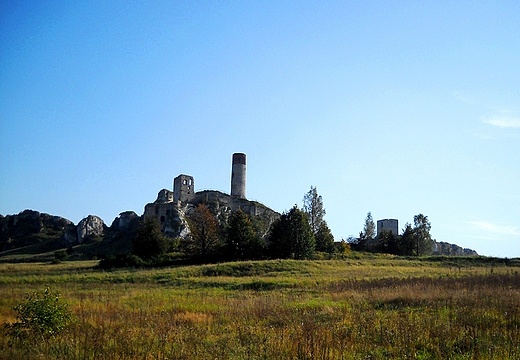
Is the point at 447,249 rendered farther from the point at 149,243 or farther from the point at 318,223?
the point at 149,243

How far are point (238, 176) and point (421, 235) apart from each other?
35323 mm

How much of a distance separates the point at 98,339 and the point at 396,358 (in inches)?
236

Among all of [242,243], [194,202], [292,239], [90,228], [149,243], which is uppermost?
[194,202]

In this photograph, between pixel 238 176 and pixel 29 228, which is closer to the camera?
pixel 238 176

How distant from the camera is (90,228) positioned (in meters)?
92.4

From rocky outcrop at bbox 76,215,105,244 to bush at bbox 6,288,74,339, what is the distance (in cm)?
8160

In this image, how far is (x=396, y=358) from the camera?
8180 mm

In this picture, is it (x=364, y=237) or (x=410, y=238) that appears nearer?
(x=410, y=238)

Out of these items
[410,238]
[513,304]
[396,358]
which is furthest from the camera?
[410,238]

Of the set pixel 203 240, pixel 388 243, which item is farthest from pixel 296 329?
pixel 388 243

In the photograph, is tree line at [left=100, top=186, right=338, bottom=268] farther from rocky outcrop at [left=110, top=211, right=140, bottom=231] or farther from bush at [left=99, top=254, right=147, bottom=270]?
rocky outcrop at [left=110, top=211, right=140, bottom=231]

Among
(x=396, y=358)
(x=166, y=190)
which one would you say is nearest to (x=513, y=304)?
(x=396, y=358)

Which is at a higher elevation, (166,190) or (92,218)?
(166,190)

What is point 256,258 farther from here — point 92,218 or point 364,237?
point 92,218
